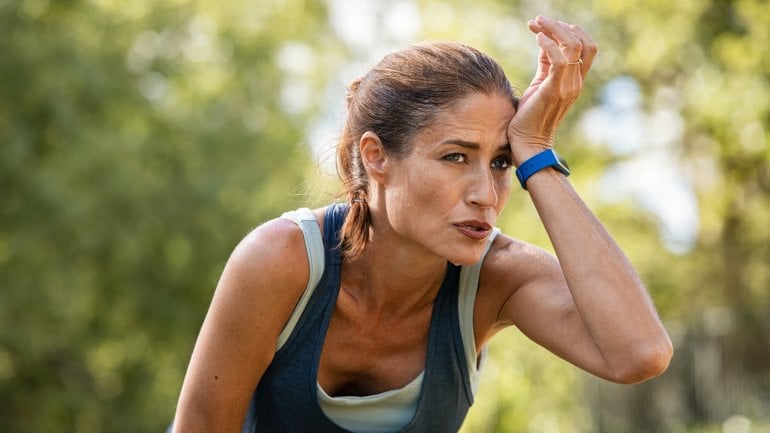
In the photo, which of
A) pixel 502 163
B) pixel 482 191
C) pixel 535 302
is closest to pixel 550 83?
pixel 502 163

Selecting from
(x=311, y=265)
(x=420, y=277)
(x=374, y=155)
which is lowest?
(x=420, y=277)

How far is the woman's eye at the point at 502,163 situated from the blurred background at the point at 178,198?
27.9 ft

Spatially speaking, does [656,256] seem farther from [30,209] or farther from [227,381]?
[227,381]

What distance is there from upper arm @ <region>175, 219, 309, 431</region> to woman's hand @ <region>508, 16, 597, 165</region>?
69 centimetres

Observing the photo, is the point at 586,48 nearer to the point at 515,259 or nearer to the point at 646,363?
the point at 515,259

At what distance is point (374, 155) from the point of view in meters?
3.26

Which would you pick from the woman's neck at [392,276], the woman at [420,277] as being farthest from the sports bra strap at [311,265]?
the woman's neck at [392,276]

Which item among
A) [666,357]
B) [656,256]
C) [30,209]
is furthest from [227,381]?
[656,256]

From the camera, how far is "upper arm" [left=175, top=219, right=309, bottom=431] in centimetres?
319

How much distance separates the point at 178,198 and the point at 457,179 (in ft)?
37.8

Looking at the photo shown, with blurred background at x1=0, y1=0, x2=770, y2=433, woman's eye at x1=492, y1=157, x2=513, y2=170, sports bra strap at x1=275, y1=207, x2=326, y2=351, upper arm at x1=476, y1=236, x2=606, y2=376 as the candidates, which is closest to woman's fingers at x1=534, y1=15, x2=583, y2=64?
woman's eye at x1=492, y1=157, x2=513, y2=170

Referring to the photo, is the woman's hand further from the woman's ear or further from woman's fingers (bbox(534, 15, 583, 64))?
the woman's ear

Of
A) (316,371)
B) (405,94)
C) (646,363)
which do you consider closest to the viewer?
(646,363)

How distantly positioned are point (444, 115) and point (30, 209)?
10941mm
